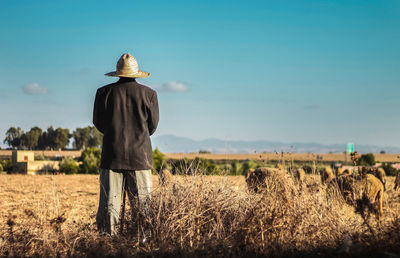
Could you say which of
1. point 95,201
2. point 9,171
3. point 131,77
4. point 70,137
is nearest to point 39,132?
point 70,137

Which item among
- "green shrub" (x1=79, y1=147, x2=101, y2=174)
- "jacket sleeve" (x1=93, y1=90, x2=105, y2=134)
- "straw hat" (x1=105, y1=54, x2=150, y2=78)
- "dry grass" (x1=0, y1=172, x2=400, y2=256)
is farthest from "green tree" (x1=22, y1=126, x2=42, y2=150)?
"dry grass" (x1=0, y1=172, x2=400, y2=256)

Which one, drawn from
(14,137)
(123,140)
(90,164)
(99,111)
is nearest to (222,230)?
(123,140)

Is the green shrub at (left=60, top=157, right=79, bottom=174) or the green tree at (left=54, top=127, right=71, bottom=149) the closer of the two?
the green shrub at (left=60, top=157, right=79, bottom=174)

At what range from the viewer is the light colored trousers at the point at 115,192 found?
5.57 m

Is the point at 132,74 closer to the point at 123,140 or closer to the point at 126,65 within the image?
the point at 126,65

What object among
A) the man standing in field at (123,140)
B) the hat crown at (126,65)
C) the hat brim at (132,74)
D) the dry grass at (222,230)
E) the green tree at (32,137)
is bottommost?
the dry grass at (222,230)

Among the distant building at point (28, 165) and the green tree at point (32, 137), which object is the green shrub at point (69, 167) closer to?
the distant building at point (28, 165)

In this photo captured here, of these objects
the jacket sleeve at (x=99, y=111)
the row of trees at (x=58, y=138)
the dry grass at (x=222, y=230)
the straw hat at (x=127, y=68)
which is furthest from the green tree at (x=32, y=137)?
the dry grass at (x=222, y=230)

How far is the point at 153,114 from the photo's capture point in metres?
5.66

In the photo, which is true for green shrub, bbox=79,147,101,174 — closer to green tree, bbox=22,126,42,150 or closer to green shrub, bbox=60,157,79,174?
green shrub, bbox=60,157,79,174

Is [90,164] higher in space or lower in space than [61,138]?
lower

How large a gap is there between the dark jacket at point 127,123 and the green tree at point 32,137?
74.8 metres

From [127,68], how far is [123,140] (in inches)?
39.3

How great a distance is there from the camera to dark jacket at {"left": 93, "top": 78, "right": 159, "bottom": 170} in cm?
554
